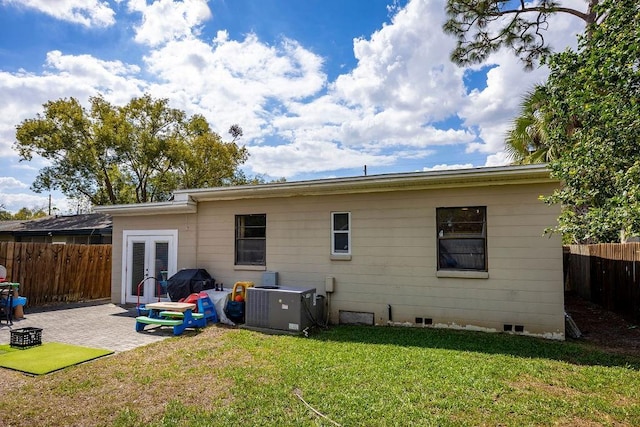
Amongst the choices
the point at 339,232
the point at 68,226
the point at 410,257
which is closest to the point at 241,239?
the point at 339,232

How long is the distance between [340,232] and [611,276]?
268 inches

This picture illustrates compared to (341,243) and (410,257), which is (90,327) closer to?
(341,243)

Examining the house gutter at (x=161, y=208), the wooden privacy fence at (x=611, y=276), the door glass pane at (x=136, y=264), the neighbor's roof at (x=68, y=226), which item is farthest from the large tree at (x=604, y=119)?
the neighbor's roof at (x=68, y=226)

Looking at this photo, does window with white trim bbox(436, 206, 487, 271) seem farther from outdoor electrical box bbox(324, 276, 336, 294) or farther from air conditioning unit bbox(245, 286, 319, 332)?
air conditioning unit bbox(245, 286, 319, 332)

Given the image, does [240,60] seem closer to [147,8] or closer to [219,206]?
[147,8]

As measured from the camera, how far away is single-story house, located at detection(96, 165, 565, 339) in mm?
6555

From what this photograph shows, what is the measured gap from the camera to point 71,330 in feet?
23.9

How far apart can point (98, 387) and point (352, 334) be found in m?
4.00

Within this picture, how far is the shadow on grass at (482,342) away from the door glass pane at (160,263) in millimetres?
4963

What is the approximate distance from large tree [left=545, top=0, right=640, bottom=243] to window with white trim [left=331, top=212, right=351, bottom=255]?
13.0 feet

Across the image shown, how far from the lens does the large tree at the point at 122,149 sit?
18.6 meters

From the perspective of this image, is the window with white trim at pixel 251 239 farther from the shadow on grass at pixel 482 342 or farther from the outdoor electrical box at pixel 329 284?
the shadow on grass at pixel 482 342

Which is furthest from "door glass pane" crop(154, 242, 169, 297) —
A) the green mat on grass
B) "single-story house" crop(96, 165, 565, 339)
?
the green mat on grass

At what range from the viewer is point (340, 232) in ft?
26.1
